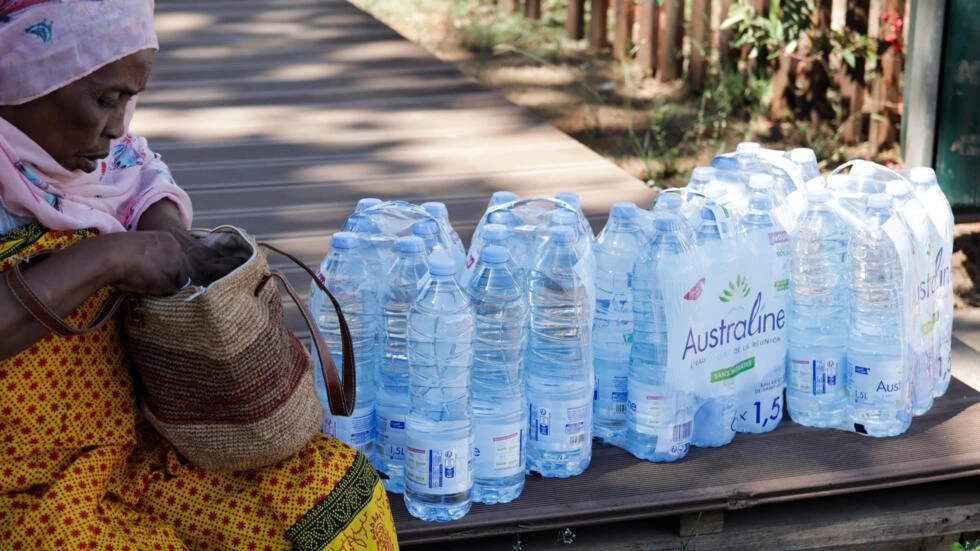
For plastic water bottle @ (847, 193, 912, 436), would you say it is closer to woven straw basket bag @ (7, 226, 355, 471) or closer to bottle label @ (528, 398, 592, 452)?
bottle label @ (528, 398, 592, 452)

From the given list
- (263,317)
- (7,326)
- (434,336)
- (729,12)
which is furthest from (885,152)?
(7,326)

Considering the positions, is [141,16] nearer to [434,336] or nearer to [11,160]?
[11,160]

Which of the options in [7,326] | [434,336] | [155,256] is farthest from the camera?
[434,336]

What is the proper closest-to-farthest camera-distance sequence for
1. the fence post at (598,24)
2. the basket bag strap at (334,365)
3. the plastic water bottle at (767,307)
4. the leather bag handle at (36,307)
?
the leather bag handle at (36,307), the basket bag strap at (334,365), the plastic water bottle at (767,307), the fence post at (598,24)

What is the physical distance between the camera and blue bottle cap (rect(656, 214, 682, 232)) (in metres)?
2.64

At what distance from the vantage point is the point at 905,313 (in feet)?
9.35

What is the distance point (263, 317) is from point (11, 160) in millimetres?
503

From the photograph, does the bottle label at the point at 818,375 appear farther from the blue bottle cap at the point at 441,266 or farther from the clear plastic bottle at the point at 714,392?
the blue bottle cap at the point at 441,266

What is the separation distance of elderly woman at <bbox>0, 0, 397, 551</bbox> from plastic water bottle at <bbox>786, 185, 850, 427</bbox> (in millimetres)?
1188

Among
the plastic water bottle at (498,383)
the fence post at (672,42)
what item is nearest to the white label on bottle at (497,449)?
the plastic water bottle at (498,383)

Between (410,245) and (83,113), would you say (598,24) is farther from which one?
(83,113)

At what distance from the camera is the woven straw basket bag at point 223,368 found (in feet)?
6.78

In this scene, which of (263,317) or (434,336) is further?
(434,336)

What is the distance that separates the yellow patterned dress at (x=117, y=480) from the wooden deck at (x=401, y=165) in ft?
1.17
